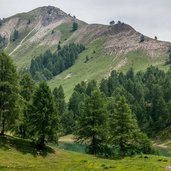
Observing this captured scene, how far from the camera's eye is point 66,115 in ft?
580

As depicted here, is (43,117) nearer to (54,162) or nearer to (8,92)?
(8,92)

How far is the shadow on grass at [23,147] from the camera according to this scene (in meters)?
69.1

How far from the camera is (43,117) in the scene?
247 ft

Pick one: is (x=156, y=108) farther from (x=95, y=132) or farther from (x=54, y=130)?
(x=54, y=130)

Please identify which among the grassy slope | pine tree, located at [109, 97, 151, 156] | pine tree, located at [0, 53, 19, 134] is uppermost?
pine tree, located at [0, 53, 19, 134]

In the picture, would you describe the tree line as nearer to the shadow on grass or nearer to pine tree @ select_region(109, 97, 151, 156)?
pine tree @ select_region(109, 97, 151, 156)

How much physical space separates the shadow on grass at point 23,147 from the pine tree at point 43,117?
2.35 meters

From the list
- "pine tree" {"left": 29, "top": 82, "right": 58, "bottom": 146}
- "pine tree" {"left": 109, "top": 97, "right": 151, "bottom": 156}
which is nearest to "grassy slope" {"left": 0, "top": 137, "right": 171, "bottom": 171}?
"pine tree" {"left": 29, "top": 82, "right": 58, "bottom": 146}

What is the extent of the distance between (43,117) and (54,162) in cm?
1140

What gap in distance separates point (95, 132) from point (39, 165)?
83.8 feet

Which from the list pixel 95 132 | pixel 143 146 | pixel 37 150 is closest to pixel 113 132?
pixel 95 132

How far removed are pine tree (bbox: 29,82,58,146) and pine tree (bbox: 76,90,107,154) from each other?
11560 millimetres

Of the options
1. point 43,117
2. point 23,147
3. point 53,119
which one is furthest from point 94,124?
point 23,147

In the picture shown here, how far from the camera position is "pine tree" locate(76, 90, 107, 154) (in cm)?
8606
